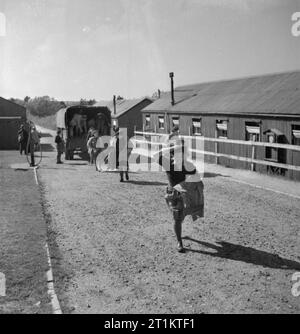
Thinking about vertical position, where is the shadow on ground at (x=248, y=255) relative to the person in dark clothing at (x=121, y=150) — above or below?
below

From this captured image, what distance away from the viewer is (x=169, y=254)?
670cm

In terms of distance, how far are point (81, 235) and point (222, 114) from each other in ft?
45.5

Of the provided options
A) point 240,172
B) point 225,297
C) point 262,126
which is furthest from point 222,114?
point 225,297

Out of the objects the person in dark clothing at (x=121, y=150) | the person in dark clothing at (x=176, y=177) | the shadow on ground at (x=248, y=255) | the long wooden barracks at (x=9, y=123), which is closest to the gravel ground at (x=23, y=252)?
the person in dark clothing at (x=176, y=177)

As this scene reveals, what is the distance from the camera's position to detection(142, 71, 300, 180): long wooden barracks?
1545 centimetres

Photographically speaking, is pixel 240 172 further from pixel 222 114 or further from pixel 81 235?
pixel 81 235

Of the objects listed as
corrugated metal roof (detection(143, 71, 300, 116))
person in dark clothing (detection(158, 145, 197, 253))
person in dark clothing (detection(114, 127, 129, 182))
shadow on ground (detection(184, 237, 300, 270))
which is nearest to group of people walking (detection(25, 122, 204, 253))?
person in dark clothing (detection(158, 145, 197, 253))

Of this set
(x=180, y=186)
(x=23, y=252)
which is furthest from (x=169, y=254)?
(x=23, y=252)

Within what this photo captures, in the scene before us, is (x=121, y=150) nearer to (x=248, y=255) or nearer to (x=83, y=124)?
(x=83, y=124)

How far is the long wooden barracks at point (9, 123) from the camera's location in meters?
32.4

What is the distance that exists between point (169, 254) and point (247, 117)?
12.6m

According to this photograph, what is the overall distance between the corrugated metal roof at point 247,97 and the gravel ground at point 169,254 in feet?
20.1

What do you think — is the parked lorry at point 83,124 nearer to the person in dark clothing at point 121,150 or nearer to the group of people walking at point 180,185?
the person in dark clothing at point 121,150

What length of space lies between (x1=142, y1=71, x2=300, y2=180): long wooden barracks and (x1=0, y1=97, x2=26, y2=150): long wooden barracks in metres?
13.2
